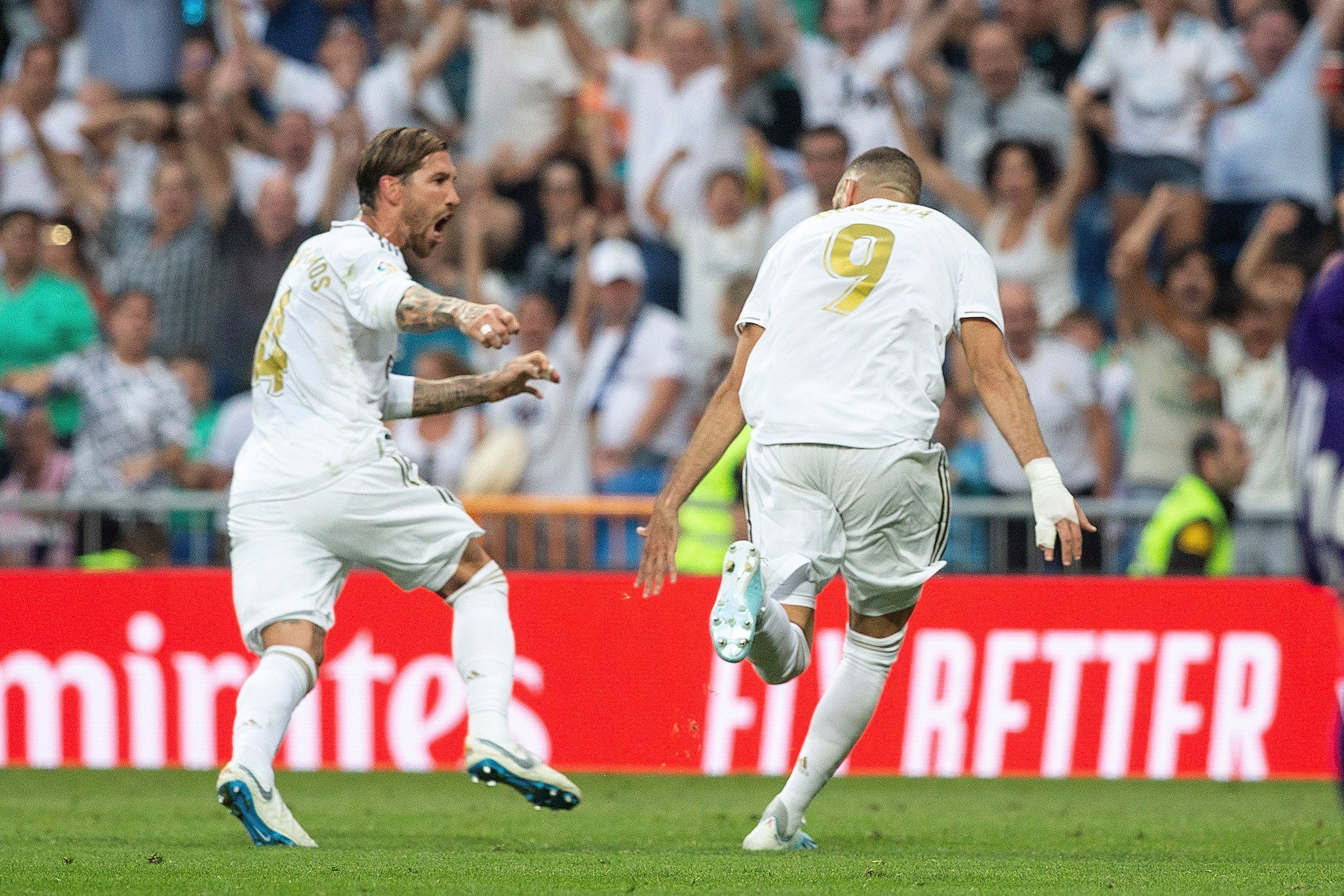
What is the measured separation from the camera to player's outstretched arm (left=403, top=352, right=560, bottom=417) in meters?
6.15

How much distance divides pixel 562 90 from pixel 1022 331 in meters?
4.30

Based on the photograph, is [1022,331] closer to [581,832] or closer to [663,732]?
[663,732]

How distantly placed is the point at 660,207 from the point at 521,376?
721 centimetres

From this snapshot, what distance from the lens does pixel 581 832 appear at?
25.1ft

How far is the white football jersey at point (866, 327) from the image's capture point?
6051 mm

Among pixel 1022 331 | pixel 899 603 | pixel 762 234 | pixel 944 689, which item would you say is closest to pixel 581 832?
pixel 899 603

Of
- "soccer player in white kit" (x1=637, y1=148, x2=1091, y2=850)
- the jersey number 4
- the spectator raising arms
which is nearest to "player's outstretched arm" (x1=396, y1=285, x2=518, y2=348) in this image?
the jersey number 4

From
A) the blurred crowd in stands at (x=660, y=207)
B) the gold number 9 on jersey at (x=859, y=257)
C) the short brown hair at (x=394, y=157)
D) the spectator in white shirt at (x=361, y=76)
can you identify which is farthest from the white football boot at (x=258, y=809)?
the spectator in white shirt at (x=361, y=76)

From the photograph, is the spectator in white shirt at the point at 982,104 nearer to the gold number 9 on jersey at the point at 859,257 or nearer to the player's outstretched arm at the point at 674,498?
the gold number 9 on jersey at the point at 859,257

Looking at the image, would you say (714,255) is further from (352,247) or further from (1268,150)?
(352,247)

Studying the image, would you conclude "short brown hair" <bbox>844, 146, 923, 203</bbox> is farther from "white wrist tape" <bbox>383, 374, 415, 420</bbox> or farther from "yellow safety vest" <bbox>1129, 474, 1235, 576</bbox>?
"yellow safety vest" <bbox>1129, 474, 1235, 576</bbox>

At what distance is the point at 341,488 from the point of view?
6.57 metres

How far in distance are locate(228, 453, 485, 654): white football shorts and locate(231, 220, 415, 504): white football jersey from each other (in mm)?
64

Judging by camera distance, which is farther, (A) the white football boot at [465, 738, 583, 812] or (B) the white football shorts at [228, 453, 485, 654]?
(B) the white football shorts at [228, 453, 485, 654]
